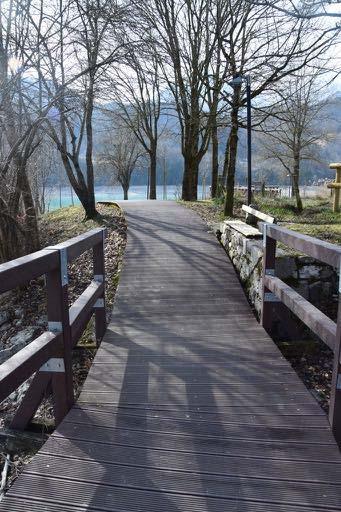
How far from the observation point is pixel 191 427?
2.91m

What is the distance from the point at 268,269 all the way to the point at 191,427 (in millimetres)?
2191

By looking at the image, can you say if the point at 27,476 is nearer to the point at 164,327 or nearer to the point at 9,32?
the point at 164,327

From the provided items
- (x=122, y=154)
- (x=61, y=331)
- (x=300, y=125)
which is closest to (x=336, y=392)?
(x=61, y=331)

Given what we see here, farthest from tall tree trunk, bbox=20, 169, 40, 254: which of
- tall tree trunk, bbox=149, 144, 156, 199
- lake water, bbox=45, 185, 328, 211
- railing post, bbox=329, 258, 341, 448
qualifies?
lake water, bbox=45, 185, 328, 211

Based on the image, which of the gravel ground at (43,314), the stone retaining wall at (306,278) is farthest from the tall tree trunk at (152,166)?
the stone retaining wall at (306,278)

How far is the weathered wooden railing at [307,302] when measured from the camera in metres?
2.73

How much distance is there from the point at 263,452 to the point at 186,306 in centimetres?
297

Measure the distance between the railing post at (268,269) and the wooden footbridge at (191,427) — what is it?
0.05 feet

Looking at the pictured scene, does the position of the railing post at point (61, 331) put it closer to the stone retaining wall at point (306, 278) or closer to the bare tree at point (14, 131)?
the stone retaining wall at point (306, 278)

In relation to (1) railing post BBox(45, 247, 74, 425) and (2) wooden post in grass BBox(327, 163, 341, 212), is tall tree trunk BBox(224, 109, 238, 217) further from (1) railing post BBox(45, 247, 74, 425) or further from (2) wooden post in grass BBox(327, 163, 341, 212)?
(1) railing post BBox(45, 247, 74, 425)

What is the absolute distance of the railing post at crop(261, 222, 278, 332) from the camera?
4.59 m

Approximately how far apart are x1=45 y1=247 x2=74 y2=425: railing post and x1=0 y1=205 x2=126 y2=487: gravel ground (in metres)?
0.23

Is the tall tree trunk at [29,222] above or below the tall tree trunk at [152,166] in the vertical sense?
below

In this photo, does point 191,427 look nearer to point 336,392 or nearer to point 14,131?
point 336,392
